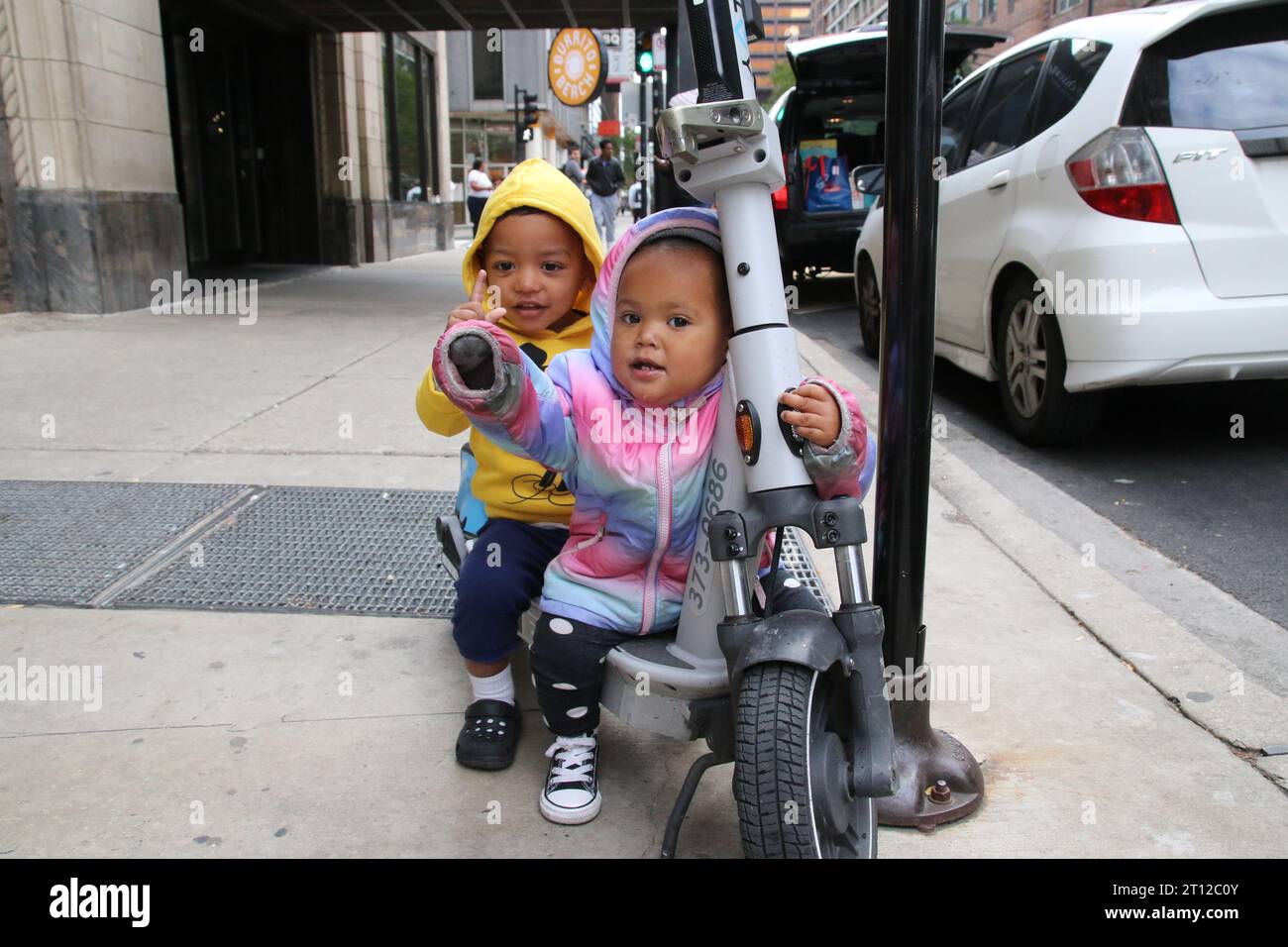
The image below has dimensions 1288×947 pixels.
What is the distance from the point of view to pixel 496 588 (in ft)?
7.46

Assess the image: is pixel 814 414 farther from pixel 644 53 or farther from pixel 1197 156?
pixel 644 53

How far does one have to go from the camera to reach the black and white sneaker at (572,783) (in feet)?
6.72

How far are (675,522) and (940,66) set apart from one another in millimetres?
994

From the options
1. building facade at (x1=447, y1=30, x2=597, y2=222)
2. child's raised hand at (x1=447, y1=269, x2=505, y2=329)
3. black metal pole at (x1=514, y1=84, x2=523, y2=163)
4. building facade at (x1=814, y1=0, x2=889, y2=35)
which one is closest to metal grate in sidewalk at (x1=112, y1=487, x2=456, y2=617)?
child's raised hand at (x1=447, y1=269, x2=505, y2=329)

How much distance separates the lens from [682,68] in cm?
203

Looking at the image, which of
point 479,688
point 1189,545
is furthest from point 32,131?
point 1189,545

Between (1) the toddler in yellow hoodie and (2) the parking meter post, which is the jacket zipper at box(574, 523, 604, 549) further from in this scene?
(2) the parking meter post

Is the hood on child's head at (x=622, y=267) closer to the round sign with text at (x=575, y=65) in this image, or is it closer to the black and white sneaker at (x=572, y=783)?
the black and white sneaker at (x=572, y=783)

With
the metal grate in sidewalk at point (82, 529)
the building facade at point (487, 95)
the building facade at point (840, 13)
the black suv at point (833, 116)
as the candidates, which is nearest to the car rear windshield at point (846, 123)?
the black suv at point (833, 116)

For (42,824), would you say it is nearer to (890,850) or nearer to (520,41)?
(890,850)

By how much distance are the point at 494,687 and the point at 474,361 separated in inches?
35.4
